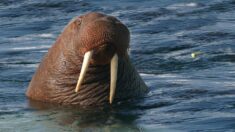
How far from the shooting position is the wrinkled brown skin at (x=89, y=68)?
34.4 ft

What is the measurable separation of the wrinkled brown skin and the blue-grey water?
17 centimetres

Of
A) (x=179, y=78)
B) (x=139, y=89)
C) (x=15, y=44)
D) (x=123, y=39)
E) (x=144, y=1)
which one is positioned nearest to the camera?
(x=123, y=39)

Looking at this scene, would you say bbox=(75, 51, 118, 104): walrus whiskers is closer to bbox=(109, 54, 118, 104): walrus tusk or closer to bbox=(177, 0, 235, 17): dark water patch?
bbox=(109, 54, 118, 104): walrus tusk

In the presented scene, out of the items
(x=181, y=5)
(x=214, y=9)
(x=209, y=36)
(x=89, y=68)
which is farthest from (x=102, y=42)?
(x=181, y=5)

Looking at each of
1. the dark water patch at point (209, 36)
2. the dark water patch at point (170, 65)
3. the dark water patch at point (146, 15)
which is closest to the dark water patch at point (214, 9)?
the dark water patch at point (146, 15)

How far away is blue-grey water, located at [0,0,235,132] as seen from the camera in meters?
→ 10.9

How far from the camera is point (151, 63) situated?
48.4 feet

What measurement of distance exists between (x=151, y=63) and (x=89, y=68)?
3676mm

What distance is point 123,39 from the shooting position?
10461 millimetres

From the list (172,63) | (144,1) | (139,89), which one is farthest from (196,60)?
(144,1)

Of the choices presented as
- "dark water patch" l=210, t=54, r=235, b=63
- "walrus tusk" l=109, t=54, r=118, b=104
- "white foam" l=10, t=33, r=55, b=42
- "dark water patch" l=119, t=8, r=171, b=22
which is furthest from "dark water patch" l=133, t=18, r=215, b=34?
"walrus tusk" l=109, t=54, r=118, b=104

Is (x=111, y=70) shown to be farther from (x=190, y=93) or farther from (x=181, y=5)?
(x=181, y=5)

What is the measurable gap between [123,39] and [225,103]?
5.95 feet

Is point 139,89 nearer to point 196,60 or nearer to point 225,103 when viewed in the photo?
point 225,103
